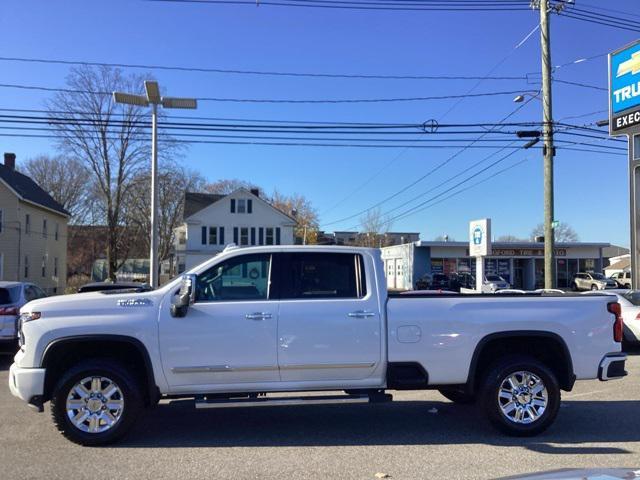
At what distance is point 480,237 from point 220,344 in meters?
18.5

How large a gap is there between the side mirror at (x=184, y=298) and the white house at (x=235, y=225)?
149 ft

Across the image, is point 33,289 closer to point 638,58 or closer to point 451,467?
point 451,467

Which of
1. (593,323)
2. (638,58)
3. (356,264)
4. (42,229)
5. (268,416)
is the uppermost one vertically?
(638,58)

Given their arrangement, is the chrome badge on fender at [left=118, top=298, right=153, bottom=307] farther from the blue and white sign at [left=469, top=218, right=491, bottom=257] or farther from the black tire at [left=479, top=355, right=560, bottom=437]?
the blue and white sign at [left=469, top=218, right=491, bottom=257]

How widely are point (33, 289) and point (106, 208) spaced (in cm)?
3787

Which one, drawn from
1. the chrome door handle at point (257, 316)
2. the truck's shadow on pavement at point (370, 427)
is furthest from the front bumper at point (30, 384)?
the chrome door handle at point (257, 316)

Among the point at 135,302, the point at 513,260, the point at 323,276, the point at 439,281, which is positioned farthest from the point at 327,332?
the point at 513,260

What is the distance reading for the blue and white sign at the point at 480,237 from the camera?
2214cm

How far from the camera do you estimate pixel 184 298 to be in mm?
5652

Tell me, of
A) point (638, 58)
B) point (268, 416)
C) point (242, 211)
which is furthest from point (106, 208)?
point (268, 416)

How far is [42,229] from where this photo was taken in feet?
122

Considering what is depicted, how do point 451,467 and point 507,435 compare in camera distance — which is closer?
point 451,467

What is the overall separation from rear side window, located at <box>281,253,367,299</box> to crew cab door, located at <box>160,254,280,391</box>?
34 cm

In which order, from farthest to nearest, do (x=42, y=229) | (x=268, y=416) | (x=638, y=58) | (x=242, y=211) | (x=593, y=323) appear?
(x=242, y=211), (x=42, y=229), (x=638, y=58), (x=268, y=416), (x=593, y=323)
